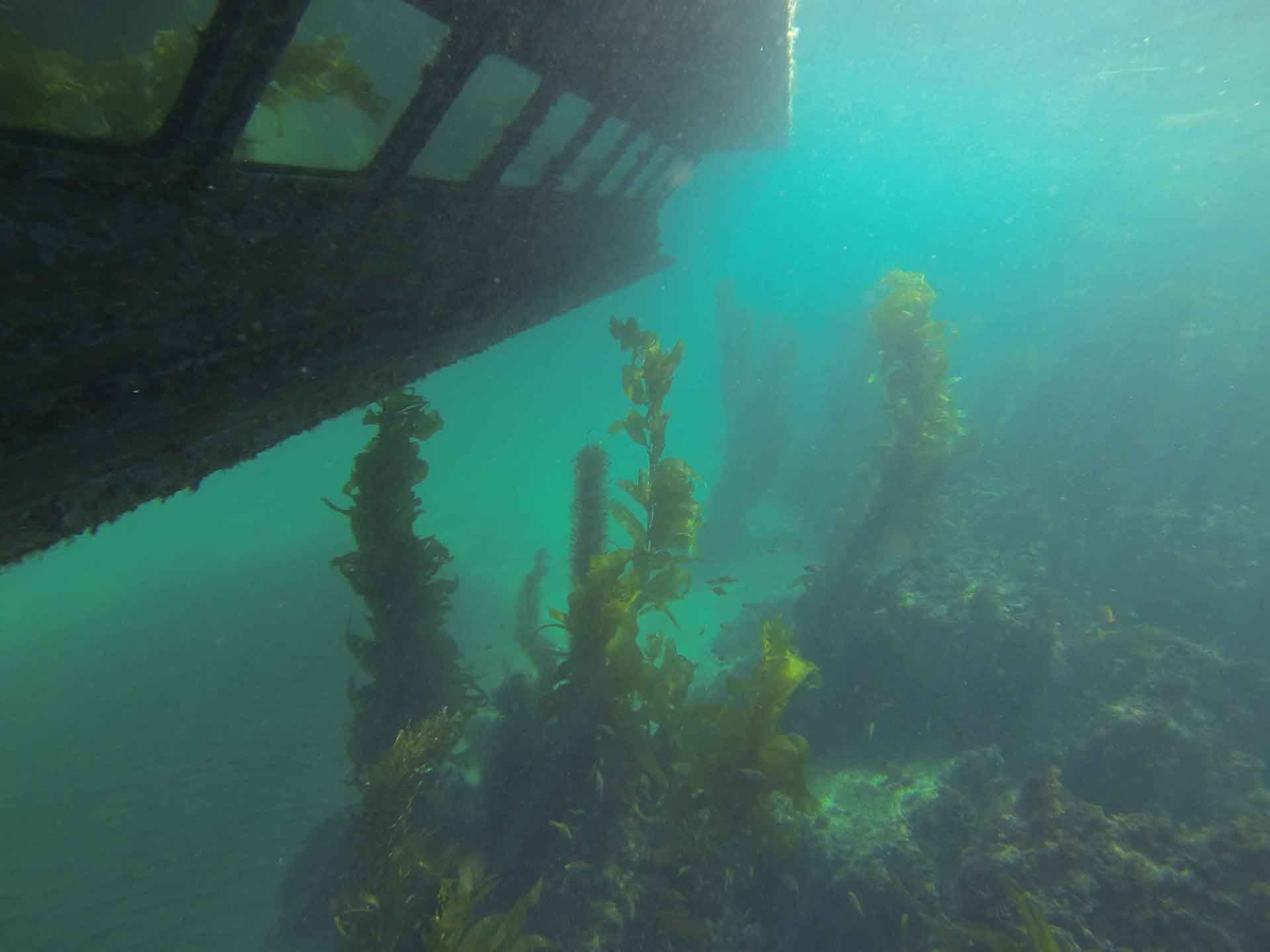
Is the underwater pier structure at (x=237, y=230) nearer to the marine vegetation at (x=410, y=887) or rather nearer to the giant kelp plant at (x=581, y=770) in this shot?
the giant kelp plant at (x=581, y=770)

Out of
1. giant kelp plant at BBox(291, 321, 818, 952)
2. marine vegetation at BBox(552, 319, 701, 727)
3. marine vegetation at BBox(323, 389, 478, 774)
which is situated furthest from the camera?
marine vegetation at BBox(323, 389, 478, 774)

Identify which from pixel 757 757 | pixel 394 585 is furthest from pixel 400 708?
pixel 757 757

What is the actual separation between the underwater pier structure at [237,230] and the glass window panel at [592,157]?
88 cm

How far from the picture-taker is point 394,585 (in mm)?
7258

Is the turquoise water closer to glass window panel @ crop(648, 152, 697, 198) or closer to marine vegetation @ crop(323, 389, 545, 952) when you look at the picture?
marine vegetation @ crop(323, 389, 545, 952)

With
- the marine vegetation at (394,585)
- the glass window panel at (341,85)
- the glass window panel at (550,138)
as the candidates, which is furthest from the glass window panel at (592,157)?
the marine vegetation at (394,585)

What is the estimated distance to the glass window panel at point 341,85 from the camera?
3195mm

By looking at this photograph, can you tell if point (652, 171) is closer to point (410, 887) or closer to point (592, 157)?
point (592, 157)

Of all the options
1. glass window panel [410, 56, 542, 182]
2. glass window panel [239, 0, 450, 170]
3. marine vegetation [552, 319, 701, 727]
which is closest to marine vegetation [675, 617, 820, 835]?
marine vegetation [552, 319, 701, 727]

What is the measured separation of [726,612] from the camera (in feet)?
72.4

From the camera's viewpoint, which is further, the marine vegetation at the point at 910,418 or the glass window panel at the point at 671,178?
the marine vegetation at the point at 910,418

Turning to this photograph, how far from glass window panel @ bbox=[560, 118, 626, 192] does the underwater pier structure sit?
0.88m

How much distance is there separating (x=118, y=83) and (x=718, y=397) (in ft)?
93.5

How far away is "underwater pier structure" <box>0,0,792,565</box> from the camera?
205 cm
